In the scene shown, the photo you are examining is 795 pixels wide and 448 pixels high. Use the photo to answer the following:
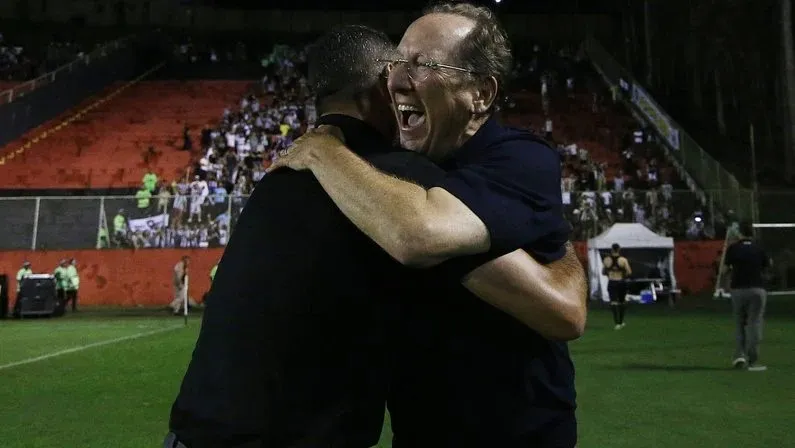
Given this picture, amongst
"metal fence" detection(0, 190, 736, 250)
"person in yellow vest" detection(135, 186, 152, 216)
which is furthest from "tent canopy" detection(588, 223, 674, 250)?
"person in yellow vest" detection(135, 186, 152, 216)

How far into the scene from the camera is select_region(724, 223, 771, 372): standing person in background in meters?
12.9

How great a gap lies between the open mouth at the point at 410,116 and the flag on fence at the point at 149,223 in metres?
26.3

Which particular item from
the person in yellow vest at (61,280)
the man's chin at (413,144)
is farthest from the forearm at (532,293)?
the person in yellow vest at (61,280)

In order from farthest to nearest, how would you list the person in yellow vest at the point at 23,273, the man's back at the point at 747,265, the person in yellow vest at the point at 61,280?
the person in yellow vest at the point at 61,280, the person in yellow vest at the point at 23,273, the man's back at the point at 747,265

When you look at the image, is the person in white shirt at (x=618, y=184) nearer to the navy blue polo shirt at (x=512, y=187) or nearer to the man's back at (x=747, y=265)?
the man's back at (x=747, y=265)

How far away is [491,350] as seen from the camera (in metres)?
2.57

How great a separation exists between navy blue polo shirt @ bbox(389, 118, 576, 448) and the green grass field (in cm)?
552

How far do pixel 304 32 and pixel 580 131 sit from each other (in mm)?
17829

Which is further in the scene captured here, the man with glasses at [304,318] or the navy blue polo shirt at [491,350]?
the navy blue polo shirt at [491,350]

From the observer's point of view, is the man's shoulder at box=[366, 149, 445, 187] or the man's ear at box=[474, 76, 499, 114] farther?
the man's ear at box=[474, 76, 499, 114]

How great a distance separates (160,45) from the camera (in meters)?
47.8

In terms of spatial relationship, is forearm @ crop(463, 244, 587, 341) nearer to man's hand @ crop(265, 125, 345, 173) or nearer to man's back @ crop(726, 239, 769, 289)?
man's hand @ crop(265, 125, 345, 173)

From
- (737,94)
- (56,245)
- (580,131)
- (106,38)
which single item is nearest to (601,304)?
(580,131)

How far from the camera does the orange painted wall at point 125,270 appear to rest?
28641 mm
